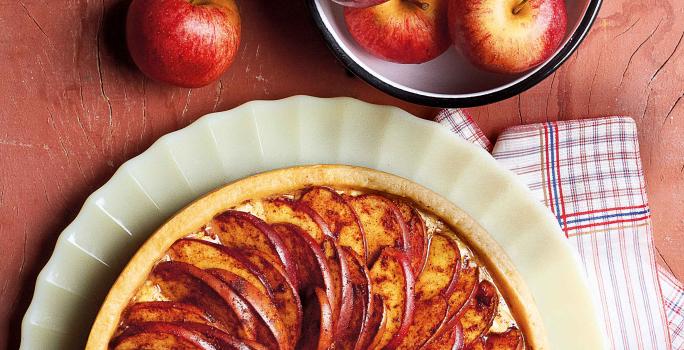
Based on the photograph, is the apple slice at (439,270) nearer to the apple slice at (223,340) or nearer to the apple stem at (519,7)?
the apple slice at (223,340)

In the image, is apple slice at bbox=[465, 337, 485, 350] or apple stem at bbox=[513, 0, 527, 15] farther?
apple slice at bbox=[465, 337, 485, 350]

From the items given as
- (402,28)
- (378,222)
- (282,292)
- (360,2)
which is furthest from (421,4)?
(282,292)

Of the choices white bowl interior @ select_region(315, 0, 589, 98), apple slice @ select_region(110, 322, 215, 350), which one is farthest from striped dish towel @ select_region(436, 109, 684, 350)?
apple slice @ select_region(110, 322, 215, 350)

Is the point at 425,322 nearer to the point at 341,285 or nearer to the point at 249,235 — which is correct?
the point at 341,285

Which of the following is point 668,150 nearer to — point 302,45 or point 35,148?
point 302,45

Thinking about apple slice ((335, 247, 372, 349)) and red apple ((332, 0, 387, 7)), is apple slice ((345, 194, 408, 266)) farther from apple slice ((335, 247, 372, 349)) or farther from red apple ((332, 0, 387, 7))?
red apple ((332, 0, 387, 7))

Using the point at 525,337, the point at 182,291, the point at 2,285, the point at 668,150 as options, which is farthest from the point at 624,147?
the point at 2,285
